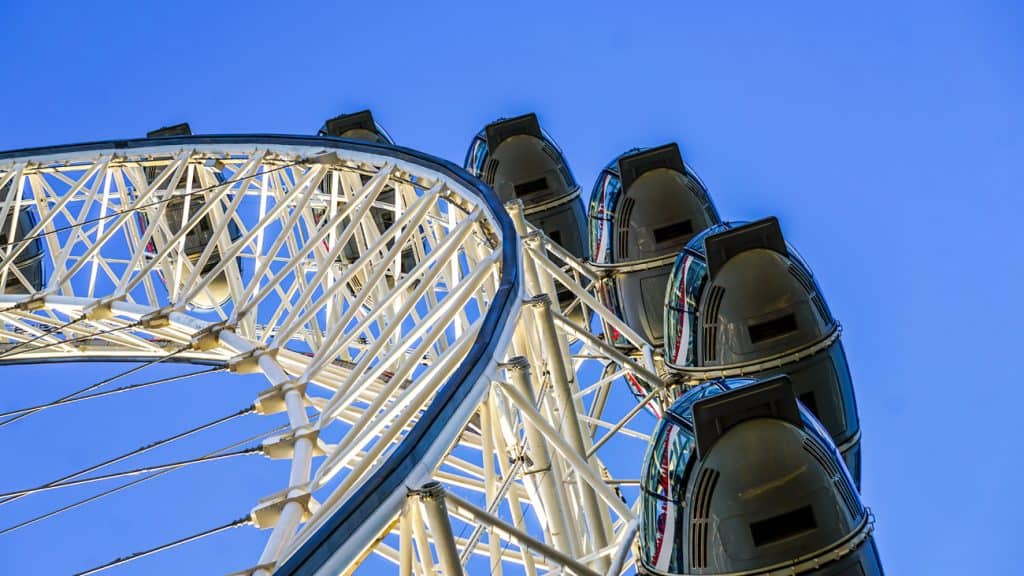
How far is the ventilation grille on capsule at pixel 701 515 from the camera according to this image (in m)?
14.4

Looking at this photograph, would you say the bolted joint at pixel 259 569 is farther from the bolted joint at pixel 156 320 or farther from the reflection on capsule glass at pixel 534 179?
the reflection on capsule glass at pixel 534 179

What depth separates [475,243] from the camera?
70.9 ft

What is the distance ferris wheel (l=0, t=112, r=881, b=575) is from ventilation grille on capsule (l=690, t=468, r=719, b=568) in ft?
0.13

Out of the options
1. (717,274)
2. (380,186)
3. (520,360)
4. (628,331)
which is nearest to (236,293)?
(380,186)

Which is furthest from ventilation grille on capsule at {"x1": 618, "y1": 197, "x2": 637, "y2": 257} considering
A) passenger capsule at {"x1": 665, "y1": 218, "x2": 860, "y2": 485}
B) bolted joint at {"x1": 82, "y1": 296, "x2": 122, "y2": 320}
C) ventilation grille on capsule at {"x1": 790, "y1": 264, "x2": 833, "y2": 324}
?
bolted joint at {"x1": 82, "y1": 296, "x2": 122, "y2": 320}

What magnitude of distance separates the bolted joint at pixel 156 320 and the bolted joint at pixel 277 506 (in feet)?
32.5

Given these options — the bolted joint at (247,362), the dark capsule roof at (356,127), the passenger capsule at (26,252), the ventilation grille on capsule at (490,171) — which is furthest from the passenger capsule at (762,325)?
the passenger capsule at (26,252)

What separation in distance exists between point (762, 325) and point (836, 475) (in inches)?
153

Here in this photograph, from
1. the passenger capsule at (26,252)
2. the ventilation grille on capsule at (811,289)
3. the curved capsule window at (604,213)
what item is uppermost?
the passenger capsule at (26,252)

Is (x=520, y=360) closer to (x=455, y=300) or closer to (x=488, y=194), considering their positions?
(x=455, y=300)

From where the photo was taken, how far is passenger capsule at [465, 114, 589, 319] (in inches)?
1106

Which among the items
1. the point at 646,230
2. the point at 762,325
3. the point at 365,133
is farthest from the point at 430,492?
the point at 365,133

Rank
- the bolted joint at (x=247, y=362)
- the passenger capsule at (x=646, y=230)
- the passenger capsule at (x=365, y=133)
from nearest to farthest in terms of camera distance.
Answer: the bolted joint at (x=247, y=362)
the passenger capsule at (x=646, y=230)
the passenger capsule at (x=365, y=133)

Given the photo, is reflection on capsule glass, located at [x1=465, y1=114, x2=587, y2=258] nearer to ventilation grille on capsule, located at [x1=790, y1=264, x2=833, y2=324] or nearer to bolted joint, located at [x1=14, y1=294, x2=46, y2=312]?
bolted joint, located at [x1=14, y1=294, x2=46, y2=312]
